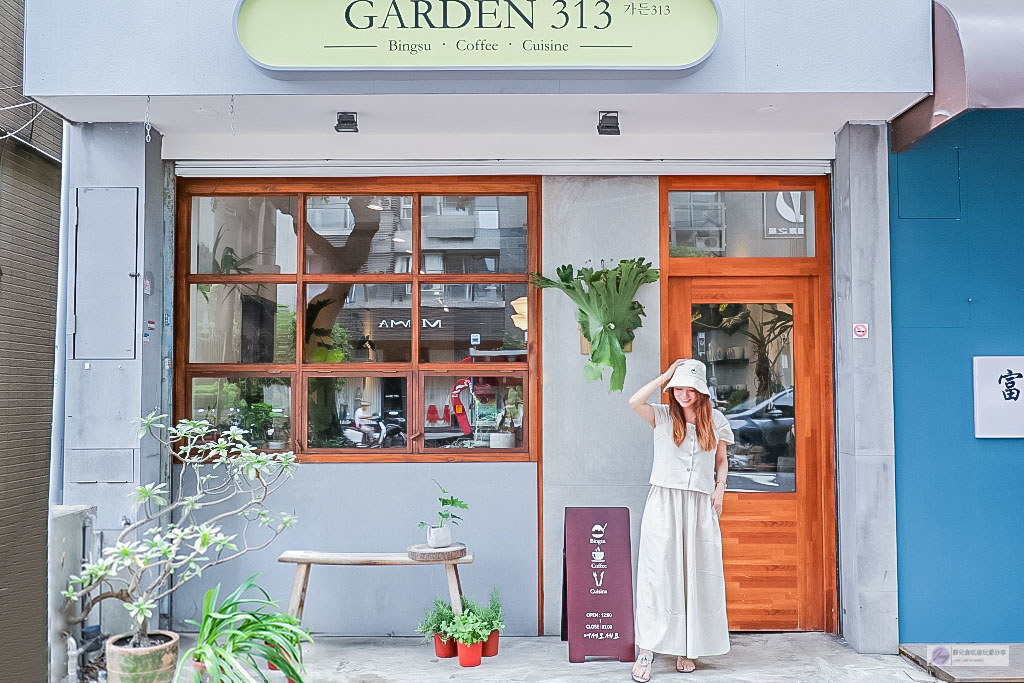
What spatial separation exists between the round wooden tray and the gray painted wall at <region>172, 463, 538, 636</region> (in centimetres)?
48

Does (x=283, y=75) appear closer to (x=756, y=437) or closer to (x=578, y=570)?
(x=578, y=570)

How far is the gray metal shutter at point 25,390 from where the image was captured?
20.7 ft

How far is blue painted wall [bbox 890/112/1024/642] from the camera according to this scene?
5445 mm

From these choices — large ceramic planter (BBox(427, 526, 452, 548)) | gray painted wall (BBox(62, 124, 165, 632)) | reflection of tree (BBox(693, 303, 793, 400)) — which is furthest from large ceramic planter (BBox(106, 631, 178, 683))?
reflection of tree (BBox(693, 303, 793, 400))

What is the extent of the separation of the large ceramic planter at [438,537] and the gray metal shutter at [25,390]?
10.3ft

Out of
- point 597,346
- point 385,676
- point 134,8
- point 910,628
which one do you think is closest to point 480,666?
point 385,676

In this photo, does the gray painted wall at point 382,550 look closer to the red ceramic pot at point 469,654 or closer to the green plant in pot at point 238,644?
the red ceramic pot at point 469,654

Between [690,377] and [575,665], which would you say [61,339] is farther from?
[690,377]

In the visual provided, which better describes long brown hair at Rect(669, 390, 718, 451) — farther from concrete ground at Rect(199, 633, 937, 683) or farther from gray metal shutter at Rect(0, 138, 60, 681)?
gray metal shutter at Rect(0, 138, 60, 681)

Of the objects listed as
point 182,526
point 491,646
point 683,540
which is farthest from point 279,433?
point 683,540

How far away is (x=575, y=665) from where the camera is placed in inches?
205

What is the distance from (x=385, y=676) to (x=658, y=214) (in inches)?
139

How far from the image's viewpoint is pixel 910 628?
543 centimetres

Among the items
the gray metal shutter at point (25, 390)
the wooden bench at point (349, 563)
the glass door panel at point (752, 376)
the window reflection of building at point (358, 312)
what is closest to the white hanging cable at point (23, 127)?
the gray metal shutter at point (25, 390)
